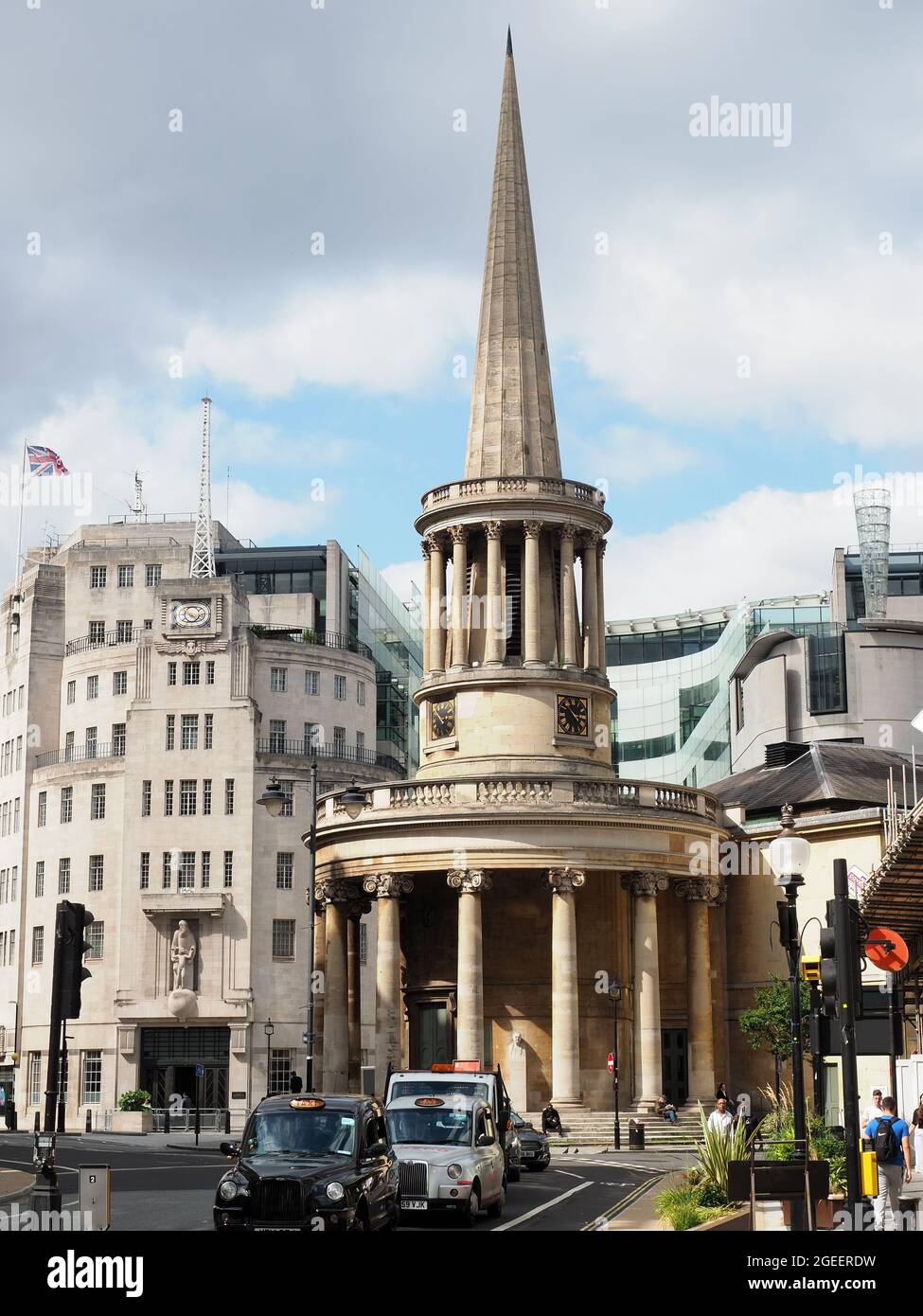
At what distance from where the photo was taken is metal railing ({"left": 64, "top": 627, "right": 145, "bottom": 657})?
106188mm

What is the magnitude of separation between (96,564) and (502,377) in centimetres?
5005

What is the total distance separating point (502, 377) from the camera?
65750 millimetres

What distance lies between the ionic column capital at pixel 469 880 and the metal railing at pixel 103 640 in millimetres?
51273

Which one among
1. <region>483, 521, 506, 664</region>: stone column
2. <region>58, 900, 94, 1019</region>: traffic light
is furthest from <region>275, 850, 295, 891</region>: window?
<region>58, 900, 94, 1019</region>: traffic light

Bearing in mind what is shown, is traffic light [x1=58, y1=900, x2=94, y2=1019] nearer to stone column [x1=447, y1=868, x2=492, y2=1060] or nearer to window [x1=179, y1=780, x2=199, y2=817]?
stone column [x1=447, y1=868, x2=492, y2=1060]

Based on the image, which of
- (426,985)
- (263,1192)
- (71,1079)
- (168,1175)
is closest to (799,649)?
(71,1079)

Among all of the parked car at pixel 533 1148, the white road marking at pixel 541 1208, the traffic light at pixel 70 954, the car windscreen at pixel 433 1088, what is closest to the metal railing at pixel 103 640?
the parked car at pixel 533 1148

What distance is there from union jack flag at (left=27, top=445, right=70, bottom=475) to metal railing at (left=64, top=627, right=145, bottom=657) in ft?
34.6

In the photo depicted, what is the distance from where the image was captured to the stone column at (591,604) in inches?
2562

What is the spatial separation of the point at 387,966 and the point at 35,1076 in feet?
156

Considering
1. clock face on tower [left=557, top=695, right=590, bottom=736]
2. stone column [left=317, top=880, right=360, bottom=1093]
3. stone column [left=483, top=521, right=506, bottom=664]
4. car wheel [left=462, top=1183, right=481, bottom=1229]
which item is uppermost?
stone column [left=483, top=521, right=506, bottom=664]

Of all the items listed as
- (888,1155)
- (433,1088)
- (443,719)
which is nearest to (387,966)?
(443,719)

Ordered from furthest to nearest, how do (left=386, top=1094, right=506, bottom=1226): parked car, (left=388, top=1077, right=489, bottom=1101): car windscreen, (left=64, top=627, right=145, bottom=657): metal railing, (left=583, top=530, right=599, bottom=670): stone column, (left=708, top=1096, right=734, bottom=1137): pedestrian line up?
1. (left=64, top=627, right=145, bottom=657): metal railing
2. (left=583, top=530, right=599, bottom=670): stone column
3. (left=388, top=1077, right=489, bottom=1101): car windscreen
4. (left=708, top=1096, right=734, bottom=1137): pedestrian
5. (left=386, top=1094, right=506, bottom=1226): parked car

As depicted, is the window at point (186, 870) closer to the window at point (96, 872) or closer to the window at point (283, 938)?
the window at point (283, 938)
